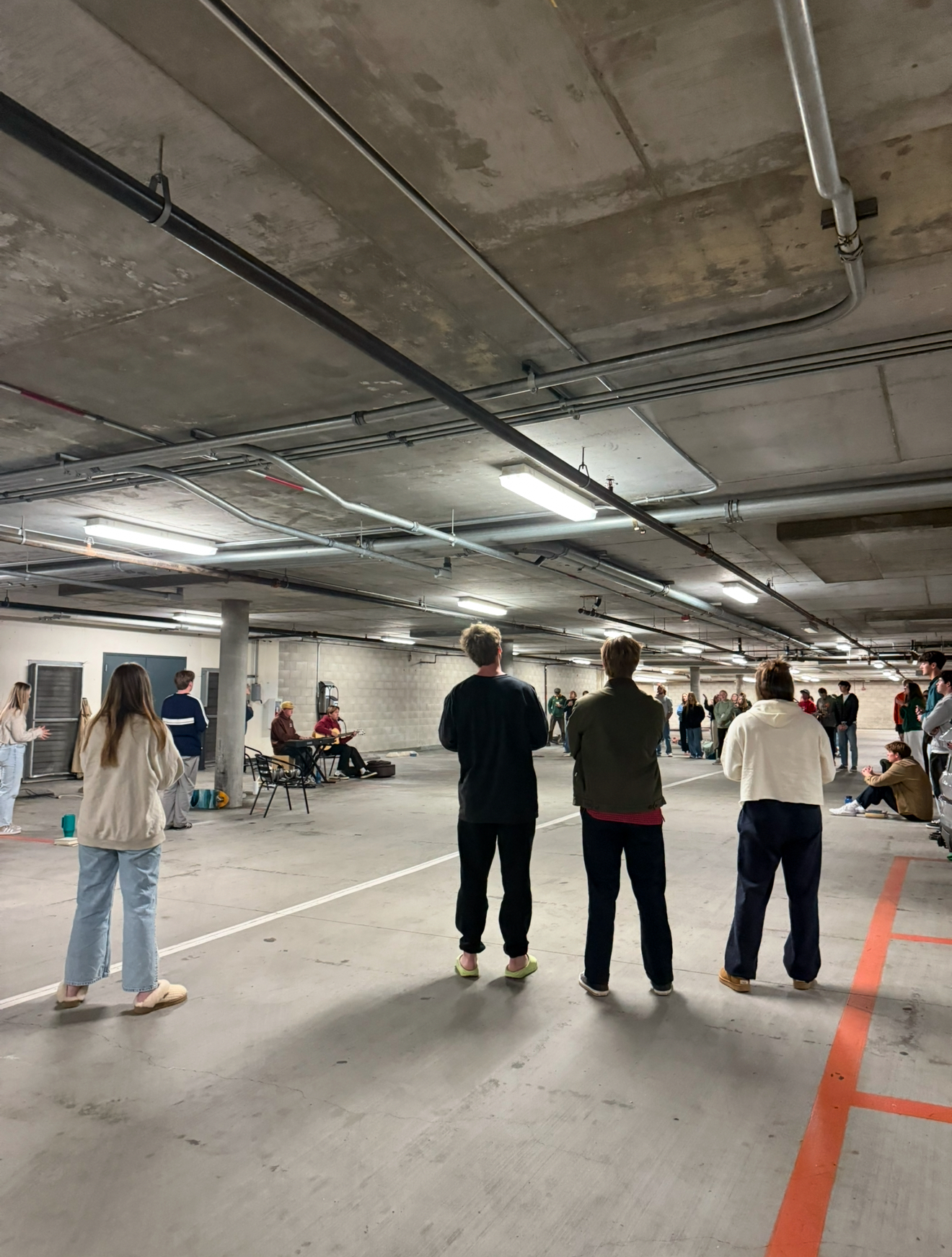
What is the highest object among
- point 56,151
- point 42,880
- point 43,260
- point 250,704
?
point 43,260

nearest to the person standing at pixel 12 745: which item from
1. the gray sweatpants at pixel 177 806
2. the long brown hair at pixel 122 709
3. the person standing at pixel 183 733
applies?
the person standing at pixel 183 733

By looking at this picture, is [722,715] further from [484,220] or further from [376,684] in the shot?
[484,220]

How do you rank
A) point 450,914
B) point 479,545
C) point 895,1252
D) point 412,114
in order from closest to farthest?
point 895,1252, point 412,114, point 450,914, point 479,545

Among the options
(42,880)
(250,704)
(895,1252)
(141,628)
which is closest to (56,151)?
(895,1252)

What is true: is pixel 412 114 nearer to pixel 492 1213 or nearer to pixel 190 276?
pixel 190 276

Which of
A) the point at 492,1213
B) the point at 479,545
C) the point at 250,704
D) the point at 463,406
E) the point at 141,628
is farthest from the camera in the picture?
the point at 250,704

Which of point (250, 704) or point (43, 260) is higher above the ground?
point (43, 260)

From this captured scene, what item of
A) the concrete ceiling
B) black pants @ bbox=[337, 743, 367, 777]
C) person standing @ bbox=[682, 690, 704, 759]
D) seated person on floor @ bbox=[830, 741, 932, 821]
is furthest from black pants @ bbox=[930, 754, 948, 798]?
person standing @ bbox=[682, 690, 704, 759]

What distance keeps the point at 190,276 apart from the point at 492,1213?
3.49 meters

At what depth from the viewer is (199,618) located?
14695 millimetres

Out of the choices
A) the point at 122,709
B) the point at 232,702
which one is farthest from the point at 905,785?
the point at 232,702

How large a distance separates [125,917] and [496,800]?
1.74 m

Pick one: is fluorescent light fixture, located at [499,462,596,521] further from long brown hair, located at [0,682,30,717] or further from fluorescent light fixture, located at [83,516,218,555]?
long brown hair, located at [0,682,30,717]

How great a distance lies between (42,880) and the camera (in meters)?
6.07
